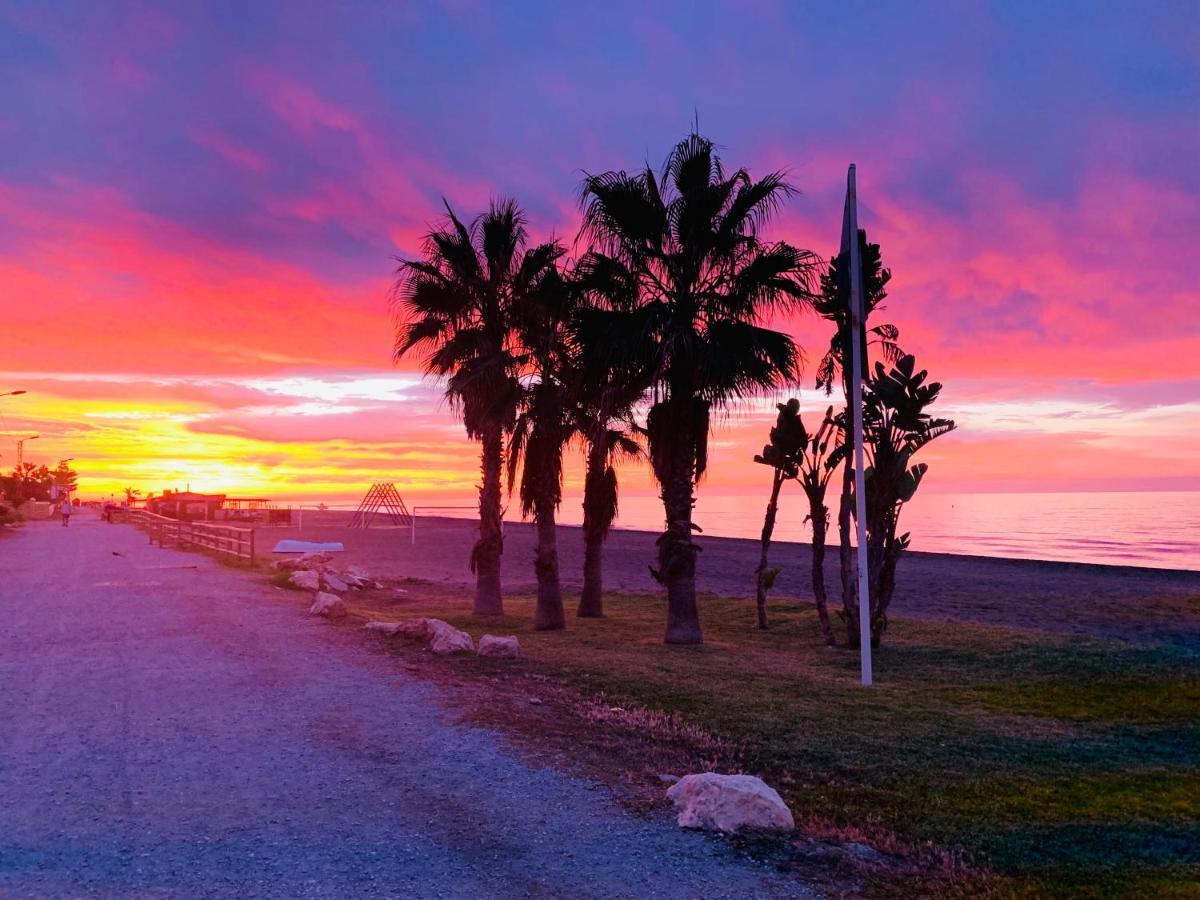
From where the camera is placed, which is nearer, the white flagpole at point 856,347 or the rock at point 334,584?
the white flagpole at point 856,347

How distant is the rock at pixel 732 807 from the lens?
6184mm

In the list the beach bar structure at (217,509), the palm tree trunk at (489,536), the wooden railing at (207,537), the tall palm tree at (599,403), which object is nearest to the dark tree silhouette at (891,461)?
the tall palm tree at (599,403)

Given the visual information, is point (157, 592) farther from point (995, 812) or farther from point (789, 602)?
point (995, 812)

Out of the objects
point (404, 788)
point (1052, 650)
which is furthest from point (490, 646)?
point (1052, 650)

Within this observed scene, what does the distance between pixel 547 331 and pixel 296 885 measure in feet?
47.2

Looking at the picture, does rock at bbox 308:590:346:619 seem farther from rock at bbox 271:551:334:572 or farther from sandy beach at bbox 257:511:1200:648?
sandy beach at bbox 257:511:1200:648

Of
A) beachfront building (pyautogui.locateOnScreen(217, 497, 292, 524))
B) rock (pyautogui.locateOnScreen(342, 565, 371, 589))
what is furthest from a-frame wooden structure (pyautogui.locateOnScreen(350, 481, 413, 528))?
rock (pyautogui.locateOnScreen(342, 565, 371, 589))

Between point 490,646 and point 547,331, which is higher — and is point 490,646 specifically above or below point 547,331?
below

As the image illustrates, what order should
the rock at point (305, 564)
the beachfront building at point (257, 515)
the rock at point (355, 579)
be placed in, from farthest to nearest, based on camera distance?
the beachfront building at point (257, 515)
the rock at point (305, 564)
the rock at point (355, 579)

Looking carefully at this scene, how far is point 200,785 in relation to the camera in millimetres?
7086

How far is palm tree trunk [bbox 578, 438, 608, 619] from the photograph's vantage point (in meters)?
20.2

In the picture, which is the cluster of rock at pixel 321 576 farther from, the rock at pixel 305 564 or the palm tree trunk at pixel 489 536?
the palm tree trunk at pixel 489 536

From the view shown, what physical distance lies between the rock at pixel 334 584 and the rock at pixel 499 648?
1157 cm

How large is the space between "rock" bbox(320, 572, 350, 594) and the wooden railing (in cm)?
658
